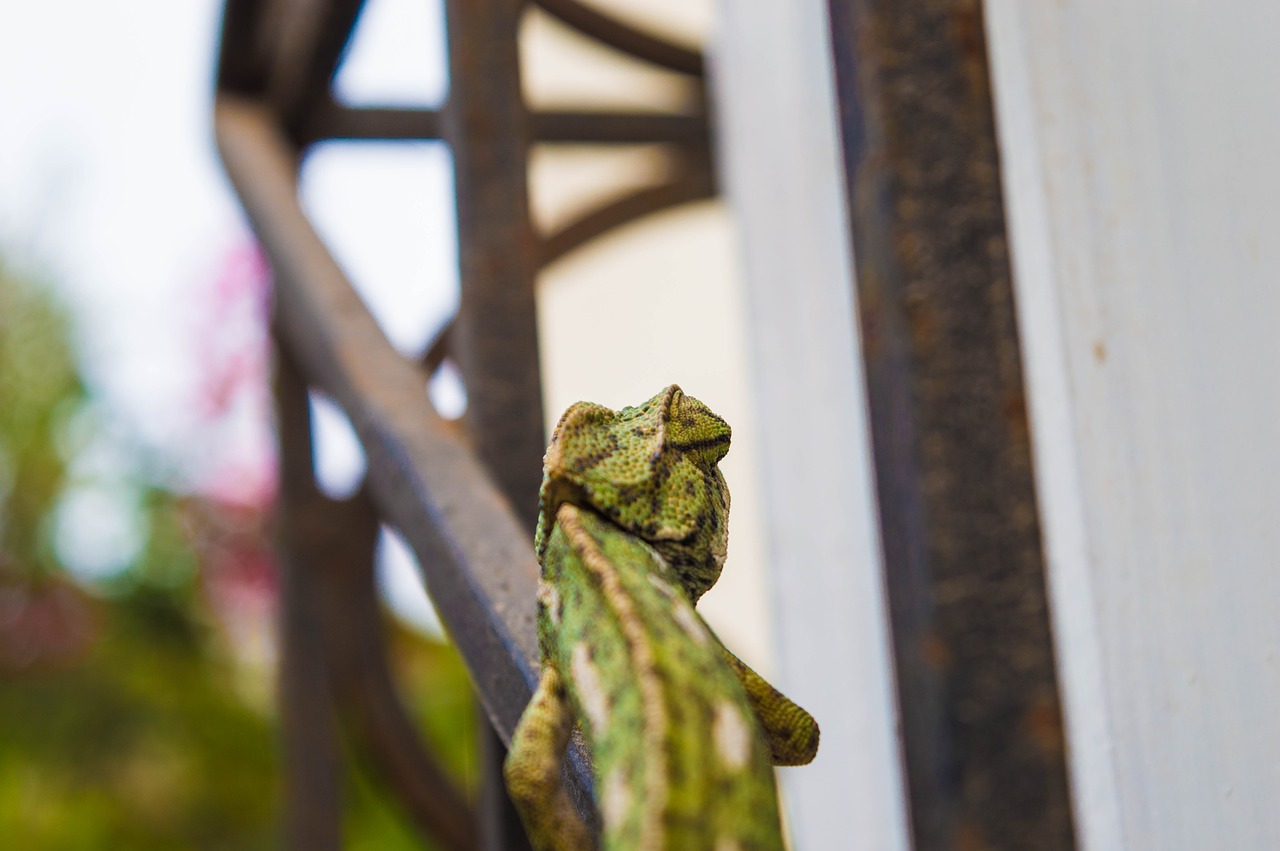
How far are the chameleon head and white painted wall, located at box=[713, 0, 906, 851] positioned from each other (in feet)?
3.64

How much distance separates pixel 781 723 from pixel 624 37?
347 centimetres

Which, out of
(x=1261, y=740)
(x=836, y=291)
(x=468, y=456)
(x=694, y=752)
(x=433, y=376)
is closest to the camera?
(x=694, y=752)

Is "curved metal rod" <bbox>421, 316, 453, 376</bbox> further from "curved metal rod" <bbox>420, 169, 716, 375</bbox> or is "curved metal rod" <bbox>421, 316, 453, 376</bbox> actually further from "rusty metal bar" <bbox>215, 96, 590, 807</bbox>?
"rusty metal bar" <bbox>215, 96, 590, 807</bbox>

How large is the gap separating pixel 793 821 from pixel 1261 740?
1448 mm

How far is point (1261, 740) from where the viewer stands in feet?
5.64

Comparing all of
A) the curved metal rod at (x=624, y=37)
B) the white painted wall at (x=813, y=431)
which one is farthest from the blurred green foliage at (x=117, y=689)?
the white painted wall at (x=813, y=431)

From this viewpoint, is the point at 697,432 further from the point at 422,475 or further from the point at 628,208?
the point at 628,208

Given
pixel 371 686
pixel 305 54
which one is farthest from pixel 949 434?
pixel 371 686

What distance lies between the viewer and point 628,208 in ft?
15.6

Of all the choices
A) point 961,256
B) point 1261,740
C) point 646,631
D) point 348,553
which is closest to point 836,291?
point 1261,740

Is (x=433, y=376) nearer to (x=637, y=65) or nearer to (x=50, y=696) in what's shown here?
(x=637, y=65)

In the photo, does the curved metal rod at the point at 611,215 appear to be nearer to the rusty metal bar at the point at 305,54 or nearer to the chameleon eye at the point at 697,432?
the rusty metal bar at the point at 305,54

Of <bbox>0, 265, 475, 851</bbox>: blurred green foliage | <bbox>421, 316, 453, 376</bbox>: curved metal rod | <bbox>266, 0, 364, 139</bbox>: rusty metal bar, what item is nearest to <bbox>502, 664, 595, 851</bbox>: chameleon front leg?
<bbox>266, 0, 364, 139</bbox>: rusty metal bar

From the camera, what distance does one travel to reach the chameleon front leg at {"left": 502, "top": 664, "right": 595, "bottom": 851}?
4.05 feet
